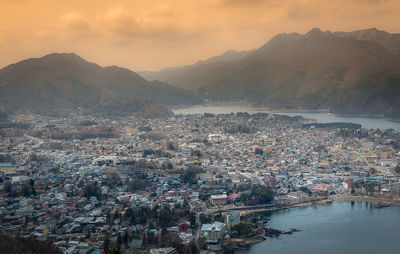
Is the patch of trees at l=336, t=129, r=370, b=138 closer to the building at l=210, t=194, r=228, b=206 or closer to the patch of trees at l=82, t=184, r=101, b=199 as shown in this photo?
the building at l=210, t=194, r=228, b=206

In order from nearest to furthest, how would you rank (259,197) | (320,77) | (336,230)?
(336,230), (259,197), (320,77)

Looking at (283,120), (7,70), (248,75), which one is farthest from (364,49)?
(7,70)

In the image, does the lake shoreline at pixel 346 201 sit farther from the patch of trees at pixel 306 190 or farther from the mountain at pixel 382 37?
the mountain at pixel 382 37

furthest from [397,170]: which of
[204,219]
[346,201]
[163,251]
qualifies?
[163,251]

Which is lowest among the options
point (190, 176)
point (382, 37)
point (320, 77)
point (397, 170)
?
point (190, 176)

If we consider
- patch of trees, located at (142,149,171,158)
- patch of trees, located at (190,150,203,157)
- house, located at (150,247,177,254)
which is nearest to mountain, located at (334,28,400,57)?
patch of trees, located at (190,150,203,157)

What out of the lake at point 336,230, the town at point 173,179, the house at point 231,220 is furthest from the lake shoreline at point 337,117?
the house at point 231,220

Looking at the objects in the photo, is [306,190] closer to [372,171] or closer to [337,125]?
[372,171]
